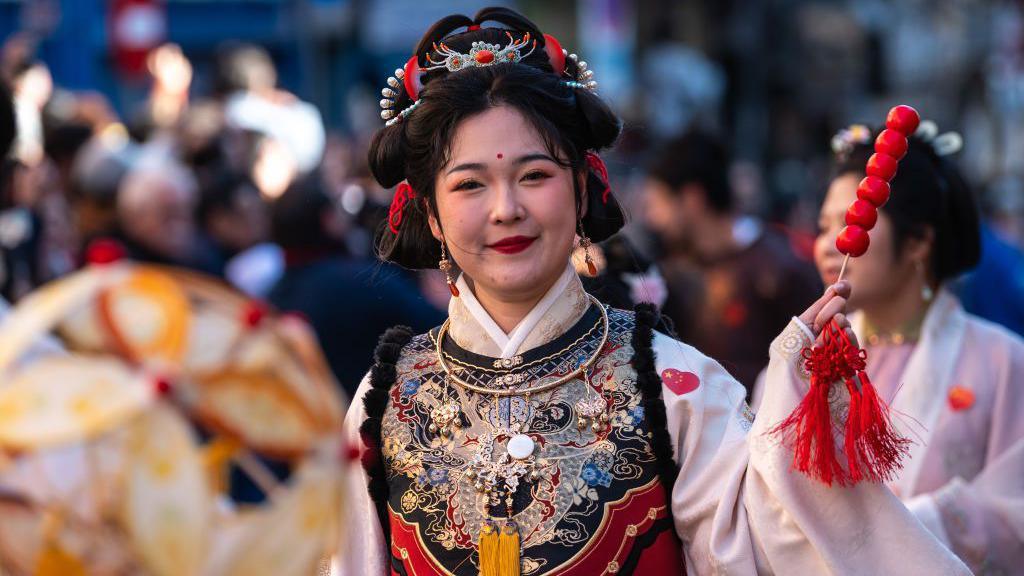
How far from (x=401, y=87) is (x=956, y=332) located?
1946mm

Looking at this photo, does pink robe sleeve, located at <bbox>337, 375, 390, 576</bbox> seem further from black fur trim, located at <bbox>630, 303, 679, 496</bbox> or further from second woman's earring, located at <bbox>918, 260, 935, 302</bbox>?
second woman's earring, located at <bbox>918, 260, 935, 302</bbox>

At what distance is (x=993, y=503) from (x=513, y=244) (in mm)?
1787

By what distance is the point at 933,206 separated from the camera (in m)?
4.36

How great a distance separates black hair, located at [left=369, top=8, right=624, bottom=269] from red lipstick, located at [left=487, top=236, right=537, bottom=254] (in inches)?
7.2

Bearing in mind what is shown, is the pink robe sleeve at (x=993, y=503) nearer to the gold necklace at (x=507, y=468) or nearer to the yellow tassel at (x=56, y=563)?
the gold necklace at (x=507, y=468)

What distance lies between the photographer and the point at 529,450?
3.10 metres

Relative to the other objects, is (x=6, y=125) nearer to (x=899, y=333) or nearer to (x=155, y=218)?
(x=899, y=333)

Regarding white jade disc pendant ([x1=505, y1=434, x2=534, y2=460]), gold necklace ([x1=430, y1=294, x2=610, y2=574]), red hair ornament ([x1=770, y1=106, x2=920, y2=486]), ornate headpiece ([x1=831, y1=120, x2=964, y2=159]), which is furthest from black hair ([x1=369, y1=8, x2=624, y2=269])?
ornate headpiece ([x1=831, y1=120, x2=964, y2=159])

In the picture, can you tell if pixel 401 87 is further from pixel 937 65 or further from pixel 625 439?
pixel 937 65

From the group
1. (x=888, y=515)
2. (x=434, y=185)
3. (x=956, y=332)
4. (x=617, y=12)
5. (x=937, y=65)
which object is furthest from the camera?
(x=937, y=65)

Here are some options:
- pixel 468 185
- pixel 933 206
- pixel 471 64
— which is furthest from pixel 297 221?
pixel 468 185

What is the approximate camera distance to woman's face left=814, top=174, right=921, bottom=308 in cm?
422

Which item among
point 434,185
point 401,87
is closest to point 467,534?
point 434,185

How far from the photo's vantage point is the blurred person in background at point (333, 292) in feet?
19.0
